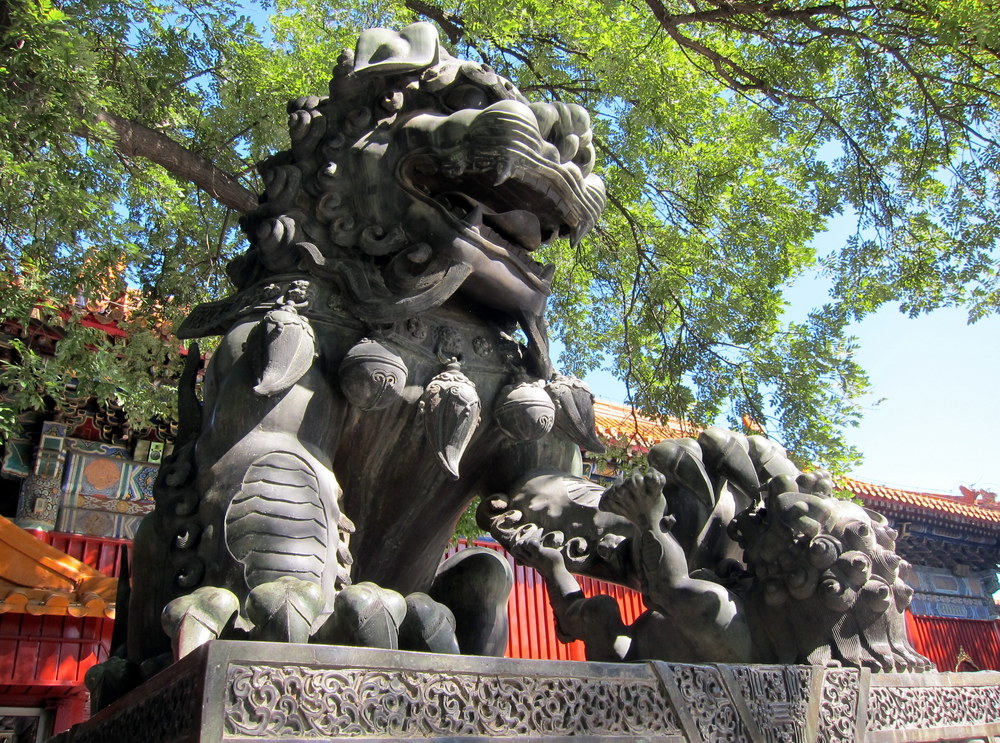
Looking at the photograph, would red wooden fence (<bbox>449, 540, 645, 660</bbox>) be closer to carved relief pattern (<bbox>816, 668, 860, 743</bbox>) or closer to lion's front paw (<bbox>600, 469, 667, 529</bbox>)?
lion's front paw (<bbox>600, 469, 667, 529</bbox>)

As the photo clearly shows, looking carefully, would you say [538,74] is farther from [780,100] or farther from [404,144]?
[404,144]

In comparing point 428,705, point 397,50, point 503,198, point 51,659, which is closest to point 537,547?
point 428,705

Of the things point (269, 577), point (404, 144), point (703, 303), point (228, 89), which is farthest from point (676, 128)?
point (269, 577)

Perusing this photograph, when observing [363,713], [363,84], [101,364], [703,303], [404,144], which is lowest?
[363,713]

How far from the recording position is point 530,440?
2.48 m

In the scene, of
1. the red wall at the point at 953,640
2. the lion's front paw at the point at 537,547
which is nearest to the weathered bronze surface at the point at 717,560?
the lion's front paw at the point at 537,547

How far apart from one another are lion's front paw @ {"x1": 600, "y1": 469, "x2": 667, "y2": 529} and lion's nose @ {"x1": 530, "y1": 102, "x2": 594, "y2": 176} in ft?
3.21

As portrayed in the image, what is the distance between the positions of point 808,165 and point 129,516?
7.32 metres

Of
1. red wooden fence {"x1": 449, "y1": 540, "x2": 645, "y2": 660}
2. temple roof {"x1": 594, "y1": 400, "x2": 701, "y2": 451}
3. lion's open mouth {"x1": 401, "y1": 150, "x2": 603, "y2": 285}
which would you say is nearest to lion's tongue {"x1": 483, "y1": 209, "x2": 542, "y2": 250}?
lion's open mouth {"x1": 401, "y1": 150, "x2": 603, "y2": 285}

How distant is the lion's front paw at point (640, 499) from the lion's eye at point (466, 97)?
47.6 inches

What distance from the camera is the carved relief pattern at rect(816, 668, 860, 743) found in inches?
79.4

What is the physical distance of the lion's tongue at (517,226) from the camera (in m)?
2.59

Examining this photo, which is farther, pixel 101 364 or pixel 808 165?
pixel 808 165

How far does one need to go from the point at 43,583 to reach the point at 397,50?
6.27 m
